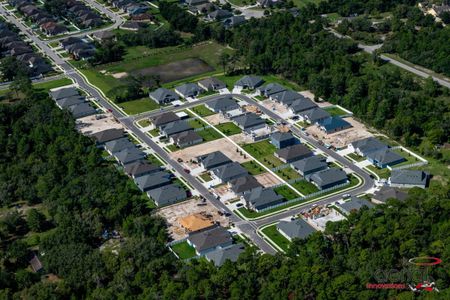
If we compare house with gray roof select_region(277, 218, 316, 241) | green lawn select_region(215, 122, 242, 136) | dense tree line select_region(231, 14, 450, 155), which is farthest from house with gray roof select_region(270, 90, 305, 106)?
house with gray roof select_region(277, 218, 316, 241)

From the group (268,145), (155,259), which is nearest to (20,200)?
(155,259)

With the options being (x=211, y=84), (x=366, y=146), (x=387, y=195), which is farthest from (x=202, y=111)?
(x=387, y=195)

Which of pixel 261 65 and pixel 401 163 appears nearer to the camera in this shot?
pixel 401 163

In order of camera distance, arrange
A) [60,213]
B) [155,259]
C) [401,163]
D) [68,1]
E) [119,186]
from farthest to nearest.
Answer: [68,1], [401,163], [119,186], [60,213], [155,259]

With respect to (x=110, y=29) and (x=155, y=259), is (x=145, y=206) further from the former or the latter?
(x=110, y=29)

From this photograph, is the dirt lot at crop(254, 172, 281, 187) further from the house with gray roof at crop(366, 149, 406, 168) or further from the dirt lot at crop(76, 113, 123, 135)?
the dirt lot at crop(76, 113, 123, 135)

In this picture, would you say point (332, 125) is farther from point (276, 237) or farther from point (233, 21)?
point (233, 21)
